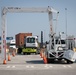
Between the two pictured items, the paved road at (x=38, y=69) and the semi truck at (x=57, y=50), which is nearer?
the paved road at (x=38, y=69)

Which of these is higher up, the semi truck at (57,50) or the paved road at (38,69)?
the semi truck at (57,50)

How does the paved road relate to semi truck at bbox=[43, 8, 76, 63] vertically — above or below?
below

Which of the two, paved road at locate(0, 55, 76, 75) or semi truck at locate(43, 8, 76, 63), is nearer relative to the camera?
paved road at locate(0, 55, 76, 75)

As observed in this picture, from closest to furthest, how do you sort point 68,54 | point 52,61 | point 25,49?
point 68,54
point 52,61
point 25,49

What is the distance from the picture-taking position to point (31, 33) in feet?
191

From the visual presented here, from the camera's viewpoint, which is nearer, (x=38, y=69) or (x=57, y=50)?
(x=38, y=69)

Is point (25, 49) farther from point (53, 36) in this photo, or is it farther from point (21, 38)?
point (53, 36)

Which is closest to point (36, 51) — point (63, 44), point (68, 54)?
point (63, 44)

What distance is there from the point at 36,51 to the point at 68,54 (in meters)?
24.7

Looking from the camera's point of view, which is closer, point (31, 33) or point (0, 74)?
point (0, 74)

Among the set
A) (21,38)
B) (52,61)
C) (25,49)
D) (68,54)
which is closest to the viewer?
(68,54)

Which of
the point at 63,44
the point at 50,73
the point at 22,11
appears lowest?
the point at 50,73

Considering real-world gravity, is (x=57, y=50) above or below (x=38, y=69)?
above

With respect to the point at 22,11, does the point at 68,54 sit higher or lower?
lower
